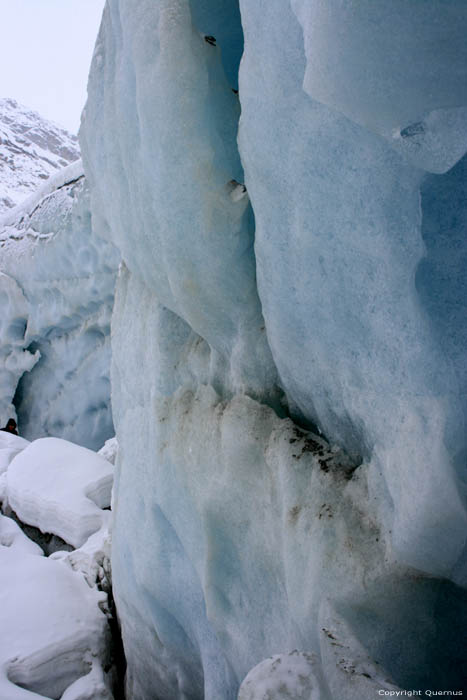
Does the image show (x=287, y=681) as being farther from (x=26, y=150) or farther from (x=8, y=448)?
(x=26, y=150)

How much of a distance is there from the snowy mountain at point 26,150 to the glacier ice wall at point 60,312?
5286 millimetres

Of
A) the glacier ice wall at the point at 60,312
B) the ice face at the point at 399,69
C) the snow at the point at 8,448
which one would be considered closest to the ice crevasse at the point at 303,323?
the ice face at the point at 399,69

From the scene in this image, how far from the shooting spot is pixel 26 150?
1228 centimetres

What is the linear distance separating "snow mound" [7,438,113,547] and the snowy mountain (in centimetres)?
709

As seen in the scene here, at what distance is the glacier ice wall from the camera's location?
3.62 metres

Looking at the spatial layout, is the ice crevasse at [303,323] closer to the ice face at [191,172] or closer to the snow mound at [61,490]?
the ice face at [191,172]

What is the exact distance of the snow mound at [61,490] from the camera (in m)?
2.41

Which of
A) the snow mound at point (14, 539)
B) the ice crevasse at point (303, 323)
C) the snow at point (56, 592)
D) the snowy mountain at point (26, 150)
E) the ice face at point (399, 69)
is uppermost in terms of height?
the ice face at point (399, 69)

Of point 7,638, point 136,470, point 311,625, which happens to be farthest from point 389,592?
point 7,638

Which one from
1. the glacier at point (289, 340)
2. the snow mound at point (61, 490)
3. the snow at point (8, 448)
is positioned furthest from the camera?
the snow at point (8, 448)

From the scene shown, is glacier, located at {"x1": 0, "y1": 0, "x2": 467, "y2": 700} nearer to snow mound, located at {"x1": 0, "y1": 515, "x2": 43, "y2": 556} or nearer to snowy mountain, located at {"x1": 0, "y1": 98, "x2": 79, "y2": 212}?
snow mound, located at {"x1": 0, "y1": 515, "x2": 43, "y2": 556}

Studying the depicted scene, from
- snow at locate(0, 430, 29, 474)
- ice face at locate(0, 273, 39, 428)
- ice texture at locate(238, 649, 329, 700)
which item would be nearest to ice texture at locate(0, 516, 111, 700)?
ice texture at locate(238, 649, 329, 700)

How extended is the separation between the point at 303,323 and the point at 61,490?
2055 millimetres

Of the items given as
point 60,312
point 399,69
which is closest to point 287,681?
point 399,69
